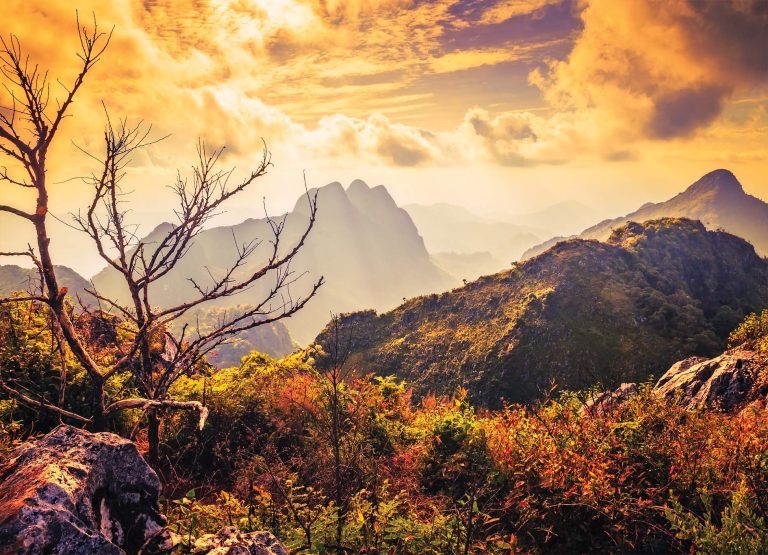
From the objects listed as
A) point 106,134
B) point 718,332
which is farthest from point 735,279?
point 106,134

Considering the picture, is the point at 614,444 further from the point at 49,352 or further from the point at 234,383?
the point at 49,352

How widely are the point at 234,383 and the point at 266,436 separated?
79.0 inches

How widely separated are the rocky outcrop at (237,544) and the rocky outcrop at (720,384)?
35.8 ft

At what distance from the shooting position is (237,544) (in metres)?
3.91

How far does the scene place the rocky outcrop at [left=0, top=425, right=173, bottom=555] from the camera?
2963mm

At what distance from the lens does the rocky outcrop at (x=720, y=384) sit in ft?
37.8

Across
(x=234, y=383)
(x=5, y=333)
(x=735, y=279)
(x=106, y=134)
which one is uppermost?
(x=106, y=134)

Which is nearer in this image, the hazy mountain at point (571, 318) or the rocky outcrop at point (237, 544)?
the rocky outcrop at point (237, 544)

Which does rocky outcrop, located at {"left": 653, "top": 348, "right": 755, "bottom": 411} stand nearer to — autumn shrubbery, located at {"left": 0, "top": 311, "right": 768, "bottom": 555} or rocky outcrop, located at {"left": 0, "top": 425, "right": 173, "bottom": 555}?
autumn shrubbery, located at {"left": 0, "top": 311, "right": 768, "bottom": 555}

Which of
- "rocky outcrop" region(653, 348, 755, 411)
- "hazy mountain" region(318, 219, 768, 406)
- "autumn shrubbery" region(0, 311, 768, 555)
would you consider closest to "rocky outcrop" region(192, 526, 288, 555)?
"autumn shrubbery" region(0, 311, 768, 555)

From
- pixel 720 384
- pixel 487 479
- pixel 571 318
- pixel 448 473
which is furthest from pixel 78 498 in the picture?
pixel 571 318

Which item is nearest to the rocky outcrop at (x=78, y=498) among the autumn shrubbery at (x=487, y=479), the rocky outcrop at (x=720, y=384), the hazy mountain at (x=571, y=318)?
the autumn shrubbery at (x=487, y=479)

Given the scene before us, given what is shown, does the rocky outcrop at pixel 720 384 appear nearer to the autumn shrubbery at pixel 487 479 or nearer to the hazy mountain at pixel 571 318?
the autumn shrubbery at pixel 487 479

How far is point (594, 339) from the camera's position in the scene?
1596 inches
